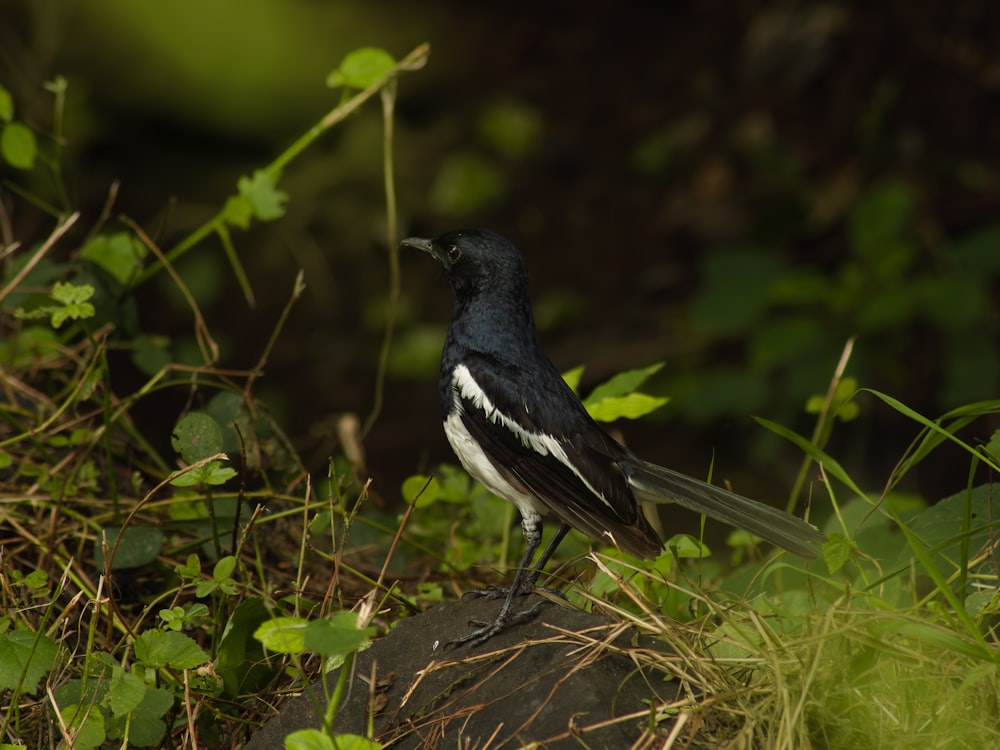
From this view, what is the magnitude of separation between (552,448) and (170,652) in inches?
43.1

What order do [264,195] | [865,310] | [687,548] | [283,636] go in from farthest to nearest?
[865,310]
[264,195]
[687,548]
[283,636]

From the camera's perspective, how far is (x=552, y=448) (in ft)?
10.3

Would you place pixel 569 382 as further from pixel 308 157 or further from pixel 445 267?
pixel 308 157

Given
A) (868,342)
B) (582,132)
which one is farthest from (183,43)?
(868,342)

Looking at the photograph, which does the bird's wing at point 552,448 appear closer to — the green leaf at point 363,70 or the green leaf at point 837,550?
the green leaf at point 837,550

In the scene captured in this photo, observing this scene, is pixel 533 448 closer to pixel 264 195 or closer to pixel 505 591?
pixel 505 591

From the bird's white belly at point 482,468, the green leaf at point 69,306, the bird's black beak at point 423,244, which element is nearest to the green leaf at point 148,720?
the bird's white belly at point 482,468

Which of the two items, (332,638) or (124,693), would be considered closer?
(332,638)

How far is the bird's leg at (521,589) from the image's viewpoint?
269 centimetres

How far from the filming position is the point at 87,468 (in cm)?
339

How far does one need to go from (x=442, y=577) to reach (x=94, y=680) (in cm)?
124

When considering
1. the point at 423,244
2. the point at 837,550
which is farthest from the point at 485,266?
the point at 837,550

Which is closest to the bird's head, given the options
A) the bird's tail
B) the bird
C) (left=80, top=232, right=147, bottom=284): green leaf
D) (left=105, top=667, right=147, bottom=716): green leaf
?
the bird

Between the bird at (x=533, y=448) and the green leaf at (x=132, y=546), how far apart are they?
82cm
